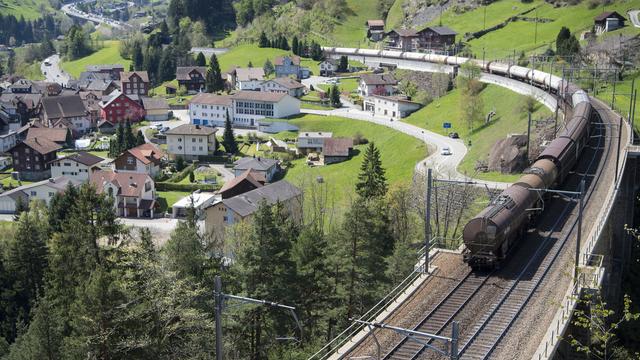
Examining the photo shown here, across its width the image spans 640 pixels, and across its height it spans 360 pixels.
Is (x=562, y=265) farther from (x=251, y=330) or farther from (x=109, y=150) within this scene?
(x=109, y=150)

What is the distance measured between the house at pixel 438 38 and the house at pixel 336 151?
49608 mm

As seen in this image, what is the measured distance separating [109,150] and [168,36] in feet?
257

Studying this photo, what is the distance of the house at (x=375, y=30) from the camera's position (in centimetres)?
15762

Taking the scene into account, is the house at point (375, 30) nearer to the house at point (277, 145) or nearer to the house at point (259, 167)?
the house at point (277, 145)

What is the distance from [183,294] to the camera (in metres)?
31.0

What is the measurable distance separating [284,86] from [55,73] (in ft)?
275

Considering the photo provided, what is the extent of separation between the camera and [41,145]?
96875mm

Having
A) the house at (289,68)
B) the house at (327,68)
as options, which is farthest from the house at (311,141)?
the house at (327,68)

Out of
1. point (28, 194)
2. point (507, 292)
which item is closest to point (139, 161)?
point (28, 194)

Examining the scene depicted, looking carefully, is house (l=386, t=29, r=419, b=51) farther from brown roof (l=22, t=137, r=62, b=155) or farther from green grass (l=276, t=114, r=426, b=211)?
brown roof (l=22, t=137, r=62, b=155)

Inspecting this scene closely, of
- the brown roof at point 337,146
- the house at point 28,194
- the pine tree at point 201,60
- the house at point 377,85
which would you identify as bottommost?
the house at point 28,194

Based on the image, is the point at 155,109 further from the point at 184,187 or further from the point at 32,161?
the point at 184,187

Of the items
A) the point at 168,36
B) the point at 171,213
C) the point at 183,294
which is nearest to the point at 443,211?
the point at 183,294

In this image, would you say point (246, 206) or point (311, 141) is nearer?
point (246, 206)
